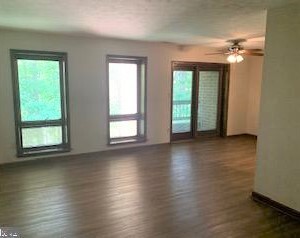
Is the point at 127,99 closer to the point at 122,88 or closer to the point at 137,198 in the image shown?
the point at 122,88

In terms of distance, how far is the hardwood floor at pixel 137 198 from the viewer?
2758 mm

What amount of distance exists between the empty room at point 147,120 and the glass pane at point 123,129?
0.08ft

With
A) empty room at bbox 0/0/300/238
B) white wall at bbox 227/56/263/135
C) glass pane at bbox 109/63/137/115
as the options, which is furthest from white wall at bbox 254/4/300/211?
white wall at bbox 227/56/263/135

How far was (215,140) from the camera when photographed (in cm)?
705

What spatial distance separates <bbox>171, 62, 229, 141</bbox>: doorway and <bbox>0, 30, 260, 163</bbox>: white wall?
0.69 feet

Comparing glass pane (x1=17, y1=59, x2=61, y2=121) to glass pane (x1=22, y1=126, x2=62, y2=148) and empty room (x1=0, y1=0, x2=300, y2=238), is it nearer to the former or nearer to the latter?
empty room (x1=0, y1=0, x2=300, y2=238)

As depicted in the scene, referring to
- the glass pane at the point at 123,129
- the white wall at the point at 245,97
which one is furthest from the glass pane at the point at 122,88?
the white wall at the point at 245,97

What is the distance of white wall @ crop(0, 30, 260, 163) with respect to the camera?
4750 mm

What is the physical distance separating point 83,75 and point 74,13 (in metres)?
2.19

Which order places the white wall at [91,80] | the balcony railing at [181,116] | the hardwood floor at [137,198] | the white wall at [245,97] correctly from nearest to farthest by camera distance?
the hardwood floor at [137,198] < the white wall at [91,80] < the balcony railing at [181,116] < the white wall at [245,97]

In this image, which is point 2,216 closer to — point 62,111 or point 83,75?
point 62,111

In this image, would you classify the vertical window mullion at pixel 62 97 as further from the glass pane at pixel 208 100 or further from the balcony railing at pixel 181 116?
the glass pane at pixel 208 100

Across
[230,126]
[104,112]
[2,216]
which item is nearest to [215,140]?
[230,126]

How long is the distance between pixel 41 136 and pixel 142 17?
3.19 meters
